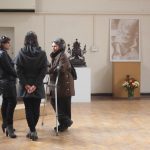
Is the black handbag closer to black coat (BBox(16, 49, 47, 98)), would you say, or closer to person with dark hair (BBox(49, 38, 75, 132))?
black coat (BBox(16, 49, 47, 98))

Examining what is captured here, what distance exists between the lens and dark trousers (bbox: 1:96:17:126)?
200 inches

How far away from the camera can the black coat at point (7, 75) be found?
494 centimetres

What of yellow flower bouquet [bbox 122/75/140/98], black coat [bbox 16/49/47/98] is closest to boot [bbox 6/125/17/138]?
black coat [bbox 16/49/47/98]

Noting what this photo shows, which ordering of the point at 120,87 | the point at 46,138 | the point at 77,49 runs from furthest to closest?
1. the point at 120,87
2. the point at 77,49
3. the point at 46,138

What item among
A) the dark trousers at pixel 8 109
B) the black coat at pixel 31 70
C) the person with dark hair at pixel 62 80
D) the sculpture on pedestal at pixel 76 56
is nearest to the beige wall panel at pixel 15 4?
the sculpture on pedestal at pixel 76 56

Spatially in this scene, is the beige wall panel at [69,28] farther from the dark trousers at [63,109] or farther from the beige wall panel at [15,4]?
the dark trousers at [63,109]

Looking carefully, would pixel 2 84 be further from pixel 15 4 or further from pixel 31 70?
pixel 15 4

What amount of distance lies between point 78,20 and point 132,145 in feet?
19.3

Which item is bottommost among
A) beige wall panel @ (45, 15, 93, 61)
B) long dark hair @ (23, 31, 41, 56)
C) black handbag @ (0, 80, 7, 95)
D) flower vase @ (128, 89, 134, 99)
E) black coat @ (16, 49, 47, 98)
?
flower vase @ (128, 89, 134, 99)

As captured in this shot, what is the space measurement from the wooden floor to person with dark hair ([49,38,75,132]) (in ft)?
0.73

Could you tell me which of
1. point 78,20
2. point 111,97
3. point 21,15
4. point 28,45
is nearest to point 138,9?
point 78,20

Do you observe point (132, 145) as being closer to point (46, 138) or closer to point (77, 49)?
point (46, 138)

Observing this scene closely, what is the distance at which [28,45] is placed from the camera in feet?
15.9

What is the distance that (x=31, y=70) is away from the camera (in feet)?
15.8
